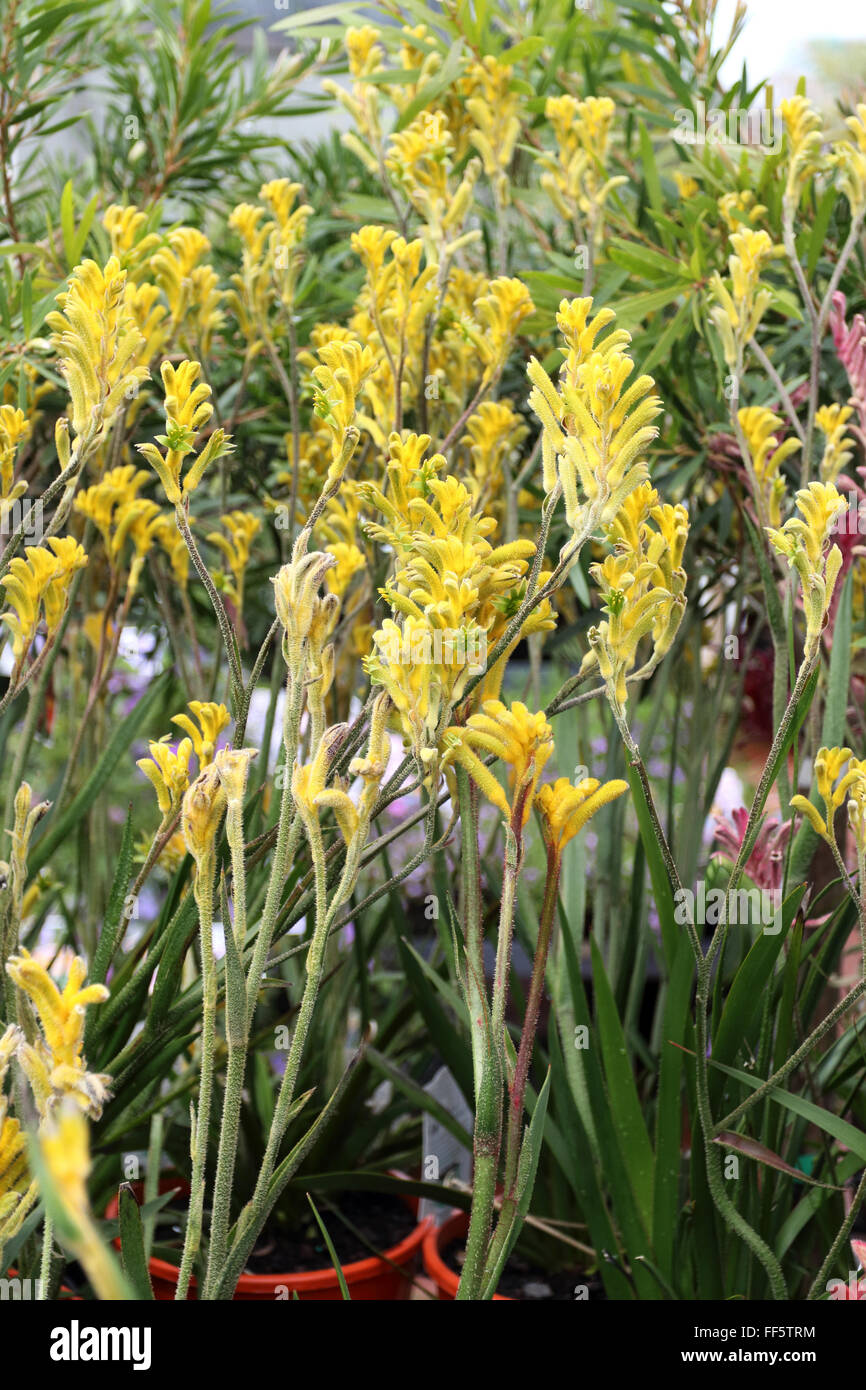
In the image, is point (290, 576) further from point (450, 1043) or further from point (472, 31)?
point (472, 31)

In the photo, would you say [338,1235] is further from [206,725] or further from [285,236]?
[285,236]

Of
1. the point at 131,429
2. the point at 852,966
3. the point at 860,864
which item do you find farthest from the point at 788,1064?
the point at 852,966

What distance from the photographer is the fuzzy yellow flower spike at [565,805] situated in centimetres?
44

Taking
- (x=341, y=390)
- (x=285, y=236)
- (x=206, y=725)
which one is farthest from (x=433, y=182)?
(x=206, y=725)

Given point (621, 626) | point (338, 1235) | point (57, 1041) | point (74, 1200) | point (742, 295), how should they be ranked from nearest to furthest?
point (74, 1200) → point (57, 1041) → point (621, 626) → point (742, 295) → point (338, 1235)

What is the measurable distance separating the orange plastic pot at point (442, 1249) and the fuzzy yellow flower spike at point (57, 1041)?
1.38 ft

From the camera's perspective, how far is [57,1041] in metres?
0.35

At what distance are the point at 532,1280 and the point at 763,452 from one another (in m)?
0.59

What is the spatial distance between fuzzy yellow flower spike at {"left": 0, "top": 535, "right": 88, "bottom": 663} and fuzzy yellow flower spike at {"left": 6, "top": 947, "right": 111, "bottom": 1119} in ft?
0.73

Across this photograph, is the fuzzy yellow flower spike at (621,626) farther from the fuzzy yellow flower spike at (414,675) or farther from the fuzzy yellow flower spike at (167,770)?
the fuzzy yellow flower spike at (167,770)

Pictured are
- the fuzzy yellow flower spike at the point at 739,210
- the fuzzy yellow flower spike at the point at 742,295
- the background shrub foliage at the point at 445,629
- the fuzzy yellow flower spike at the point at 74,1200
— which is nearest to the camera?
the fuzzy yellow flower spike at the point at 74,1200

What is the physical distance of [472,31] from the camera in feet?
2.77

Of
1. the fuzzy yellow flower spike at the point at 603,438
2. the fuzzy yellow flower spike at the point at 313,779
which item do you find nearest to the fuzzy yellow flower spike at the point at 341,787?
the fuzzy yellow flower spike at the point at 313,779

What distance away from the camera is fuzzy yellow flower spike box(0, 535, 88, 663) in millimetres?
527
